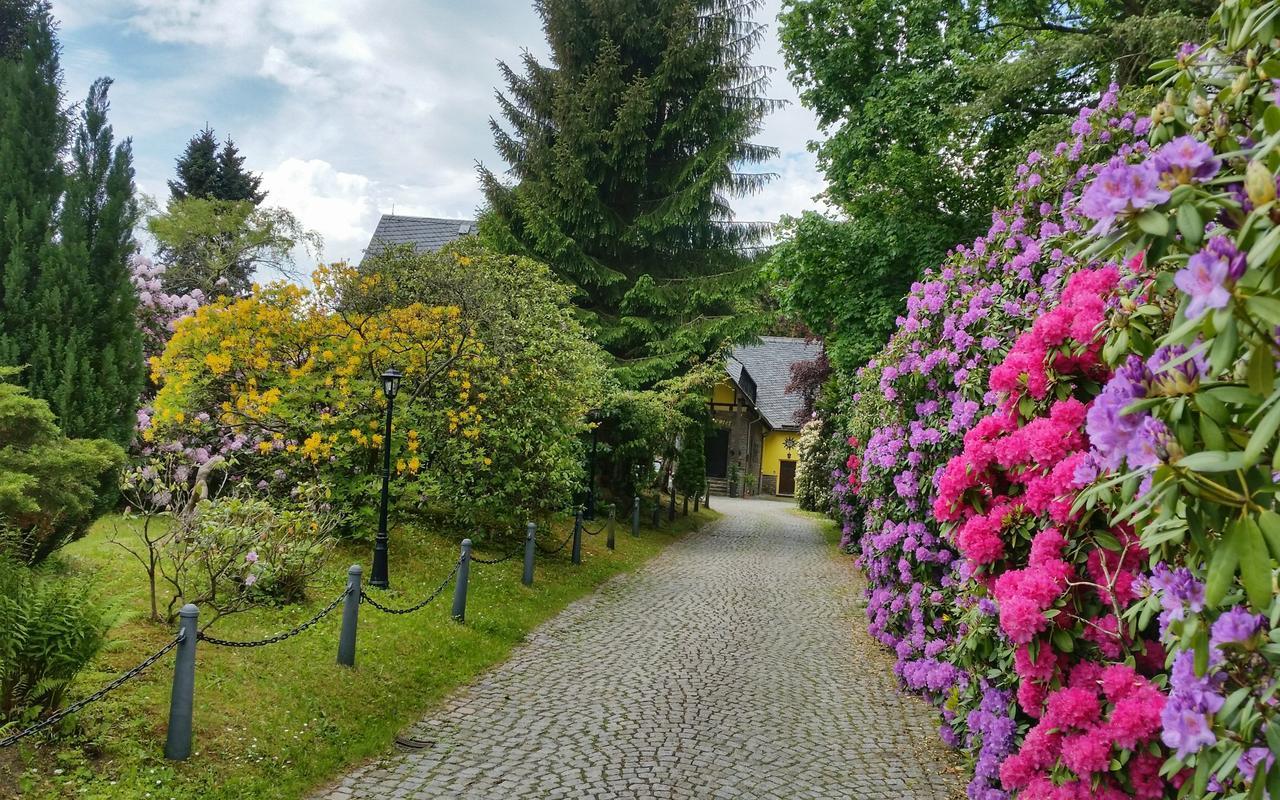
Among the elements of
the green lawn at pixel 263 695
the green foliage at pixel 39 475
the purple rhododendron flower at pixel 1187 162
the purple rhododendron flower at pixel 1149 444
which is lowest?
the green lawn at pixel 263 695

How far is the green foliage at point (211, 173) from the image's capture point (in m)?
31.2

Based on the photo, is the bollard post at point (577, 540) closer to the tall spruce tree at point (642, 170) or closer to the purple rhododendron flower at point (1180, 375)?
the tall spruce tree at point (642, 170)

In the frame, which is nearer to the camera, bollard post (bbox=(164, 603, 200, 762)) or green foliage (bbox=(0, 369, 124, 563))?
bollard post (bbox=(164, 603, 200, 762))

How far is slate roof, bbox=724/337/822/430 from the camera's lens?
132ft

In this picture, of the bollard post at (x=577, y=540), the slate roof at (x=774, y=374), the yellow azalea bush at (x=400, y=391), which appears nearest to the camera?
the yellow azalea bush at (x=400, y=391)

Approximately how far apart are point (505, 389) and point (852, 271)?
6838 millimetres

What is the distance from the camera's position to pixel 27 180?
666cm

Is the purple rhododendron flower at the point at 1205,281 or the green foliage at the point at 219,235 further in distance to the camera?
the green foliage at the point at 219,235

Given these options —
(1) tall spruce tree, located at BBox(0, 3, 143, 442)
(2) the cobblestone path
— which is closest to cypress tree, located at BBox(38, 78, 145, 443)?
(1) tall spruce tree, located at BBox(0, 3, 143, 442)

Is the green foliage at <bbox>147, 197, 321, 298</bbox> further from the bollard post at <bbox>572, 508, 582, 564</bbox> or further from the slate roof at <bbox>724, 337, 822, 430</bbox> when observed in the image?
the slate roof at <bbox>724, 337, 822, 430</bbox>

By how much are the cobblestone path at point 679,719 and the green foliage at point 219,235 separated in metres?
17.9

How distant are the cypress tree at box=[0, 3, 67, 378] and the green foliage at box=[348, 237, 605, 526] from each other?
459cm

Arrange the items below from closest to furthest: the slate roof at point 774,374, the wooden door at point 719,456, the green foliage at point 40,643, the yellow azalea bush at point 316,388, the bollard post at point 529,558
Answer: the green foliage at point 40,643 < the yellow azalea bush at point 316,388 < the bollard post at point 529,558 < the wooden door at point 719,456 < the slate roof at point 774,374

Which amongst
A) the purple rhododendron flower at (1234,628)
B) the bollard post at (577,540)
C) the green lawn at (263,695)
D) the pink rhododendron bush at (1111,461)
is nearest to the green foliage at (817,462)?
the bollard post at (577,540)
